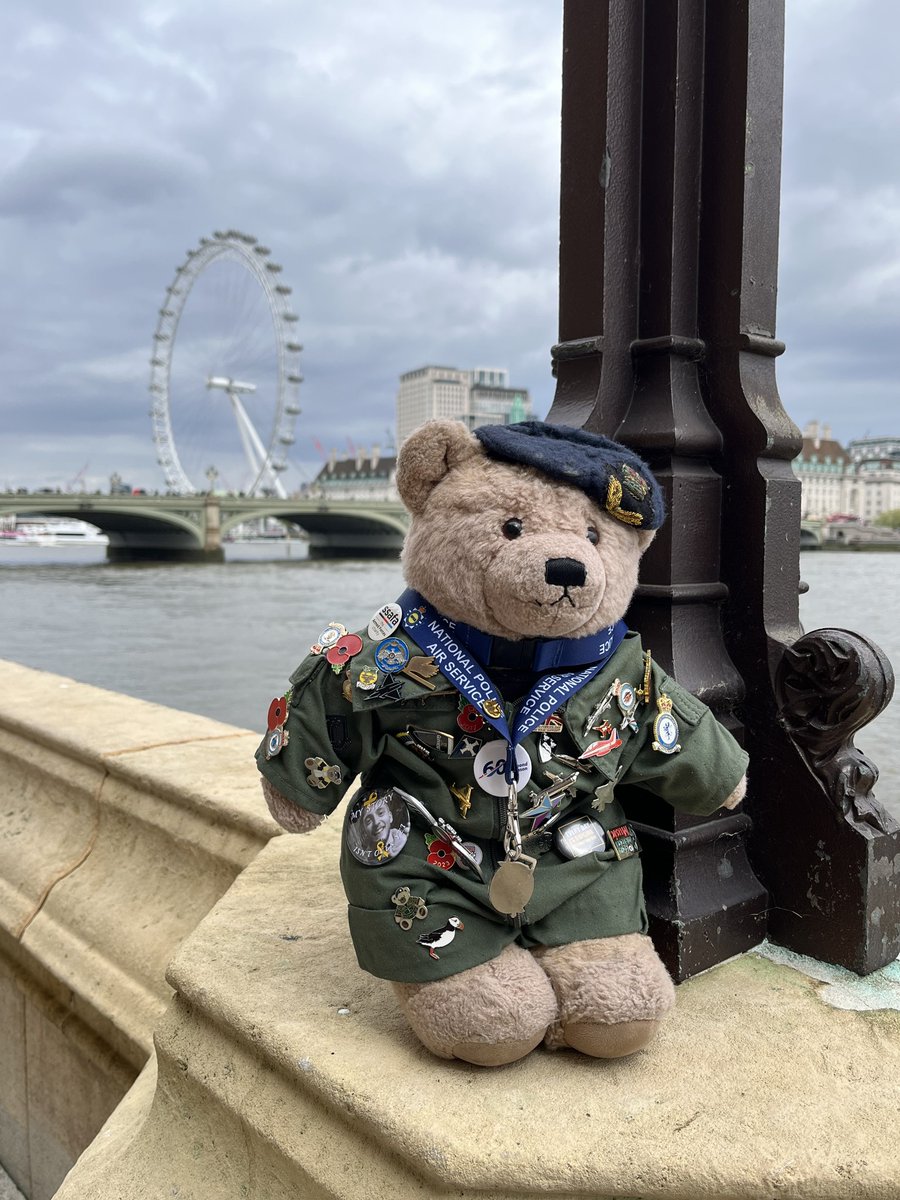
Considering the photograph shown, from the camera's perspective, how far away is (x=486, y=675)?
1234 mm

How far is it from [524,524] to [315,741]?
36 centimetres

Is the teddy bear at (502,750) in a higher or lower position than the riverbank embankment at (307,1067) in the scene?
higher

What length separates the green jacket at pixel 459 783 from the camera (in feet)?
3.97

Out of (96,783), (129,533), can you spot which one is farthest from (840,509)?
(96,783)

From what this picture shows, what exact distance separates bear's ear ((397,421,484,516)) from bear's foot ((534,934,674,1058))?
1.83 feet

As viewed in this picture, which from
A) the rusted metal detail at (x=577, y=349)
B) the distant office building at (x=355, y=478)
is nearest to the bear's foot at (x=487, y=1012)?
the rusted metal detail at (x=577, y=349)

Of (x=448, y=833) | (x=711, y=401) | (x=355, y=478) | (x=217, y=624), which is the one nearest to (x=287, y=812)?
(x=448, y=833)

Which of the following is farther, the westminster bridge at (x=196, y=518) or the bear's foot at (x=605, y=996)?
the westminster bridge at (x=196, y=518)

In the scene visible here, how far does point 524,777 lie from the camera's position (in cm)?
121

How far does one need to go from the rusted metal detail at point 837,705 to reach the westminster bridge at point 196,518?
91.3 ft

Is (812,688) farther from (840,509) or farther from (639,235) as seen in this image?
(840,509)

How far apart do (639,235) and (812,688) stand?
0.73m

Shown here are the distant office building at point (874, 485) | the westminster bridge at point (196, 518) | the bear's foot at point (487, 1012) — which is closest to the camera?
the bear's foot at point (487, 1012)

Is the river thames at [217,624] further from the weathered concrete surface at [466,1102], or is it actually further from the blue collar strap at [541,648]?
the blue collar strap at [541,648]
